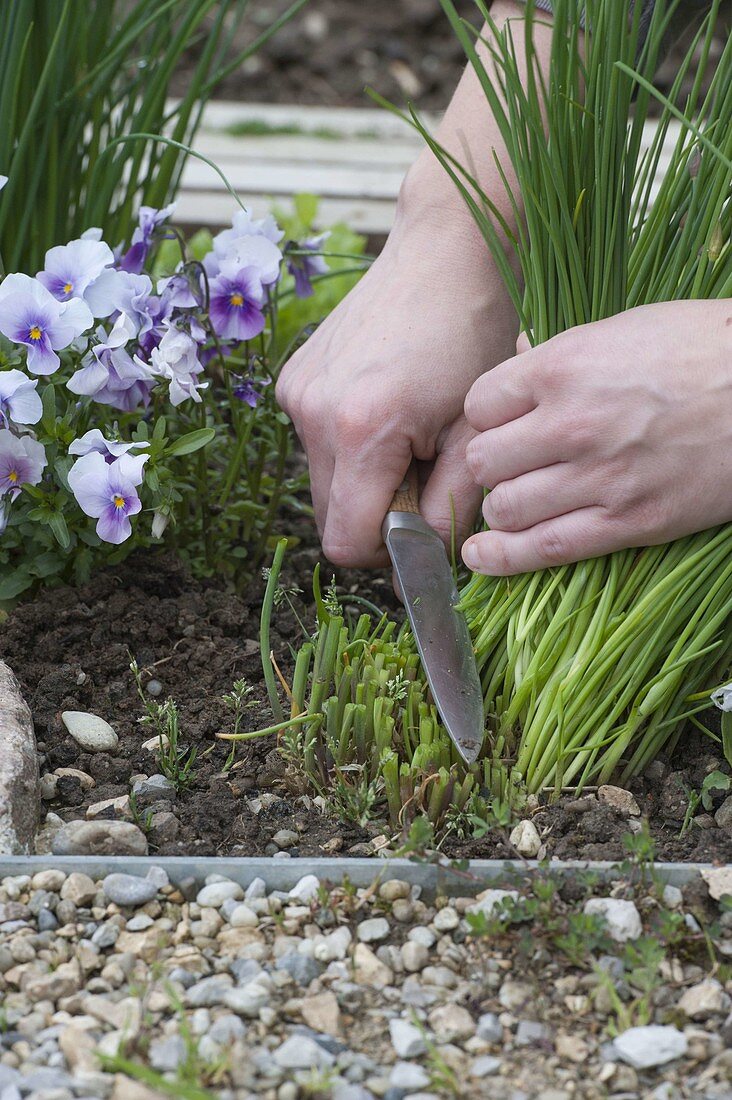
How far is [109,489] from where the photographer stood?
127 cm

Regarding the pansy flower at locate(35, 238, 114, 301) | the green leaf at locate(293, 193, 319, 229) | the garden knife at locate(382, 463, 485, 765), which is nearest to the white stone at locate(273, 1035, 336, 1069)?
the garden knife at locate(382, 463, 485, 765)

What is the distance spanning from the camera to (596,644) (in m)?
1.16

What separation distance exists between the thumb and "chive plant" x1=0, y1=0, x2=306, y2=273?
0.58m

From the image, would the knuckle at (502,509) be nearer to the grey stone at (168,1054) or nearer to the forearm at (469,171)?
the forearm at (469,171)

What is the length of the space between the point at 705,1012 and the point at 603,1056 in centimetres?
10

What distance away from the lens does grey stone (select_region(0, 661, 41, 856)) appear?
3.51 ft

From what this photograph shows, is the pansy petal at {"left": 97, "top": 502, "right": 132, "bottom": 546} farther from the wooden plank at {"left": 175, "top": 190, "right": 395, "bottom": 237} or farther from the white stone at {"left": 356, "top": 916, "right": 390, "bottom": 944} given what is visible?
the wooden plank at {"left": 175, "top": 190, "right": 395, "bottom": 237}

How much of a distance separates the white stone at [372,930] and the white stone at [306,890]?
0.17 ft

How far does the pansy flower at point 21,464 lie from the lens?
4.21ft

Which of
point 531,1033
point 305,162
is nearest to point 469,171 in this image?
point 531,1033

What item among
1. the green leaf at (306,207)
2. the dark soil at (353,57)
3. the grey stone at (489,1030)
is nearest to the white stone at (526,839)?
the grey stone at (489,1030)

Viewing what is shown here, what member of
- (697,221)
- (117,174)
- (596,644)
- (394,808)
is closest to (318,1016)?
(394,808)

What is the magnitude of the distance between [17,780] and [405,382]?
59cm

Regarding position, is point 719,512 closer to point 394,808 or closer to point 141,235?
point 394,808
